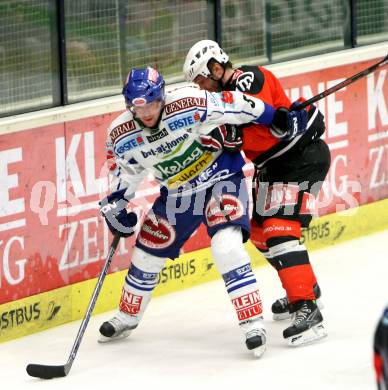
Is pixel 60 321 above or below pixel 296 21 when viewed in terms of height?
below

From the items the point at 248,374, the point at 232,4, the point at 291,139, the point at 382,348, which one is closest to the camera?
the point at 382,348

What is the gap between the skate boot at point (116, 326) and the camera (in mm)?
6688

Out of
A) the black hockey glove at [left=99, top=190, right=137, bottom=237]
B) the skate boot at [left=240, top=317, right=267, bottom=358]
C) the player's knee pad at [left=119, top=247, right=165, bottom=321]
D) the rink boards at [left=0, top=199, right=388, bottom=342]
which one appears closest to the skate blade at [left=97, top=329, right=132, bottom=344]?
the player's knee pad at [left=119, top=247, right=165, bottom=321]

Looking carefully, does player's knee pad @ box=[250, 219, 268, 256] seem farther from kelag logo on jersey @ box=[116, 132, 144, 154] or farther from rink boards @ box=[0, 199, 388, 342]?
rink boards @ box=[0, 199, 388, 342]

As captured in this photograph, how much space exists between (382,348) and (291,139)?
2659 millimetres

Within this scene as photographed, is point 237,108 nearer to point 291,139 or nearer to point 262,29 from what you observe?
point 291,139

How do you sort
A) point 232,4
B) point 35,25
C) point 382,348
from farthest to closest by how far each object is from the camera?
point 232,4 < point 35,25 < point 382,348

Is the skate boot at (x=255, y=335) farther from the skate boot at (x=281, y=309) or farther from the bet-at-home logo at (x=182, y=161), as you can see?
the bet-at-home logo at (x=182, y=161)

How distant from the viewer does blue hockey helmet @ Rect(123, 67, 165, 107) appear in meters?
6.04

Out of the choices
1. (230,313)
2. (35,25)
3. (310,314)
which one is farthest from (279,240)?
(35,25)

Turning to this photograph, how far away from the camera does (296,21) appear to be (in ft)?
27.2

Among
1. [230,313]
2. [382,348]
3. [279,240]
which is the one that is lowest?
[230,313]

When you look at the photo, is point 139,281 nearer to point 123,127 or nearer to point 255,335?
point 255,335

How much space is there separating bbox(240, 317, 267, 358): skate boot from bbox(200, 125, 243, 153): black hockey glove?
0.73 meters
